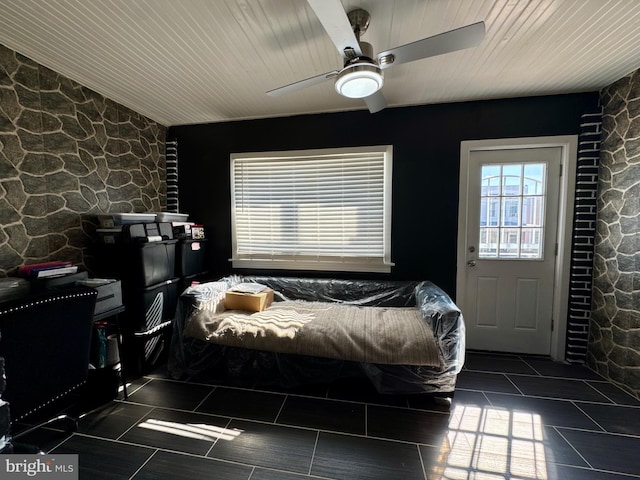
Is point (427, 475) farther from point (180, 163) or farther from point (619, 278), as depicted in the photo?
point (180, 163)

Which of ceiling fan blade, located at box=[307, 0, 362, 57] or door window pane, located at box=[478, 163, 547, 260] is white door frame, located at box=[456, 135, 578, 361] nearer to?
door window pane, located at box=[478, 163, 547, 260]

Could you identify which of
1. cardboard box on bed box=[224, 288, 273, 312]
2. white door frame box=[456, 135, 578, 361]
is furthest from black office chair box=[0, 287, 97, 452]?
white door frame box=[456, 135, 578, 361]

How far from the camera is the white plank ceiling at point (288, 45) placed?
4.67ft

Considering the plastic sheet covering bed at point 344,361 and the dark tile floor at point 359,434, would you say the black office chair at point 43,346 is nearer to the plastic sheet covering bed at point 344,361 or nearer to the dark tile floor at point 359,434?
the dark tile floor at point 359,434

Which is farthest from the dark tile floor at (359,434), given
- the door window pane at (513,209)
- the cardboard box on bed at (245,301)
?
the door window pane at (513,209)

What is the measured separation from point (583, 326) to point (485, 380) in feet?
3.65

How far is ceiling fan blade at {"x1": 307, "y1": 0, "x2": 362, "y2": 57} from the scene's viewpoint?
3.34 feet

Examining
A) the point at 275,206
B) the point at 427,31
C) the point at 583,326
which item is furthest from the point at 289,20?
the point at 583,326

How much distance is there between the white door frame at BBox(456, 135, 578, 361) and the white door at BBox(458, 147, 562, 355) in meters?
0.04

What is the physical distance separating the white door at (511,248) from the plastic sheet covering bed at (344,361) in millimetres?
673

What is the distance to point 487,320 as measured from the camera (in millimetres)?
2650

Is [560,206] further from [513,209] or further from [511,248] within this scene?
[511,248]

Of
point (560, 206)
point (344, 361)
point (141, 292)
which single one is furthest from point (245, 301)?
point (560, 206)

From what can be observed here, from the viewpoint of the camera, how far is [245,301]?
8.09 feet
